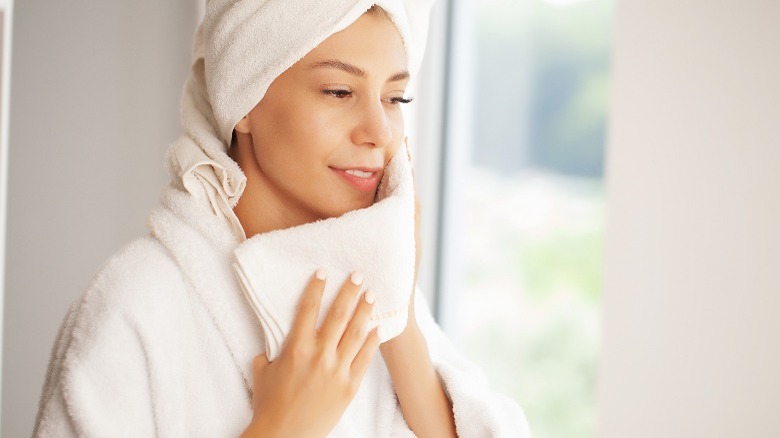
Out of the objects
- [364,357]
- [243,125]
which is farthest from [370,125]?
[364,357]

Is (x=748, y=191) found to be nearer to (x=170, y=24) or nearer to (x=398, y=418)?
(x=398, y=418)

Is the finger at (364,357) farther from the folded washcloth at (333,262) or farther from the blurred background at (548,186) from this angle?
the blurred background at (548,186)

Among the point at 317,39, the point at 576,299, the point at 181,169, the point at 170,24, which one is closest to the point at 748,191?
the point at 576,299

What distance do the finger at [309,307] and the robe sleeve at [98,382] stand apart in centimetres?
19

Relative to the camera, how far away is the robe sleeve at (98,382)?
0.82 meters

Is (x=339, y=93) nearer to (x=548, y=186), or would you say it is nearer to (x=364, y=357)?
(x=364, y=357)

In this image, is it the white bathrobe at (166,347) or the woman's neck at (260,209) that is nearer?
the white bathrobe at (166,347)

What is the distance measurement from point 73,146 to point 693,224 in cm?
135

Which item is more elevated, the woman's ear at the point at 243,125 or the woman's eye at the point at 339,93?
the woman's eye at the point at 339,93

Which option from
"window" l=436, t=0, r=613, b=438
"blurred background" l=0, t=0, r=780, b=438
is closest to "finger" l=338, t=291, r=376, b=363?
"blurred background" l=0, t=0, r=780, b=438

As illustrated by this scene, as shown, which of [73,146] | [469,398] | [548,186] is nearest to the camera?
[469,398]

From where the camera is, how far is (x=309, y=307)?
92cm

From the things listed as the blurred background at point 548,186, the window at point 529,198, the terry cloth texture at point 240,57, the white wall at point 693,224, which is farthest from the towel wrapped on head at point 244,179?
the window at point 529,198

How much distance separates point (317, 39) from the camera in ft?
3.00
